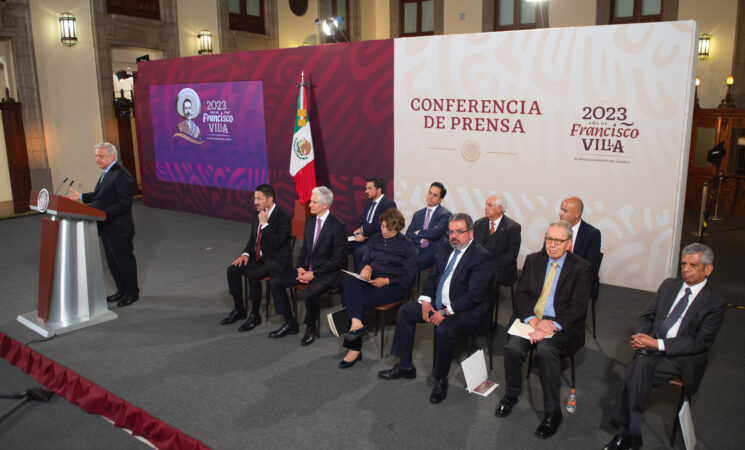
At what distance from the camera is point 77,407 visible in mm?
3674

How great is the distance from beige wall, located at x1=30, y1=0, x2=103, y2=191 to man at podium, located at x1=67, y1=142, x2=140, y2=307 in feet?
19.3

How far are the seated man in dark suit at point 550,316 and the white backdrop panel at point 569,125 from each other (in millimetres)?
2550

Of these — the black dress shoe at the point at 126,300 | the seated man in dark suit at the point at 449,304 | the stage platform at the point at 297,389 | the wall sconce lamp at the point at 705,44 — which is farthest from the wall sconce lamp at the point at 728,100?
the black dress shoe at the point at 126,300

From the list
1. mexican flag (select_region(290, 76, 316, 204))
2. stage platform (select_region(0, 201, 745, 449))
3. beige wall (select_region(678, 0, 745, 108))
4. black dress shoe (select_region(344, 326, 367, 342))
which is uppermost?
beige wall (select_region(678, 0, 745, 108))

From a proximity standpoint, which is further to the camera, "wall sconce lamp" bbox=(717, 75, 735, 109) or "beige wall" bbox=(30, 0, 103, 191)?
"beige wall" bbox=(30, 0, 103, 191)

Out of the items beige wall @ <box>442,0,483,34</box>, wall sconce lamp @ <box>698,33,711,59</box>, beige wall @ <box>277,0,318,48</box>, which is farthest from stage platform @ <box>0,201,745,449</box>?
beige wall @ <box>277,0,318,48</box>

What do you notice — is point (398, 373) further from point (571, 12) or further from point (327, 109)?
point (571, 12)

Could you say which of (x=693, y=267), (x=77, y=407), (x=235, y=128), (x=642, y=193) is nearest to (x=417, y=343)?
(x=693, y=267)

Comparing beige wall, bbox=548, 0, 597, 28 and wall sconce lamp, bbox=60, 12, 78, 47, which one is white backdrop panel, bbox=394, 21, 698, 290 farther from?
wall sconce lamp, bbox=60, 12, 78, 47

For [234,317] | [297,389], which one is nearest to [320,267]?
[234,317]

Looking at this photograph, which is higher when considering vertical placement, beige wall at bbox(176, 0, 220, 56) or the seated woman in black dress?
beige wall at bbox(176, 0, 220, 56)

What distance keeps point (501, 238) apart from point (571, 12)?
27.2 feet

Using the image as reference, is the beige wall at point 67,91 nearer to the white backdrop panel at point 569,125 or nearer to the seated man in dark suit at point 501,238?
the white backdrop panel at point 569,125

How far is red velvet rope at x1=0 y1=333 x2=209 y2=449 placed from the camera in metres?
3.31
